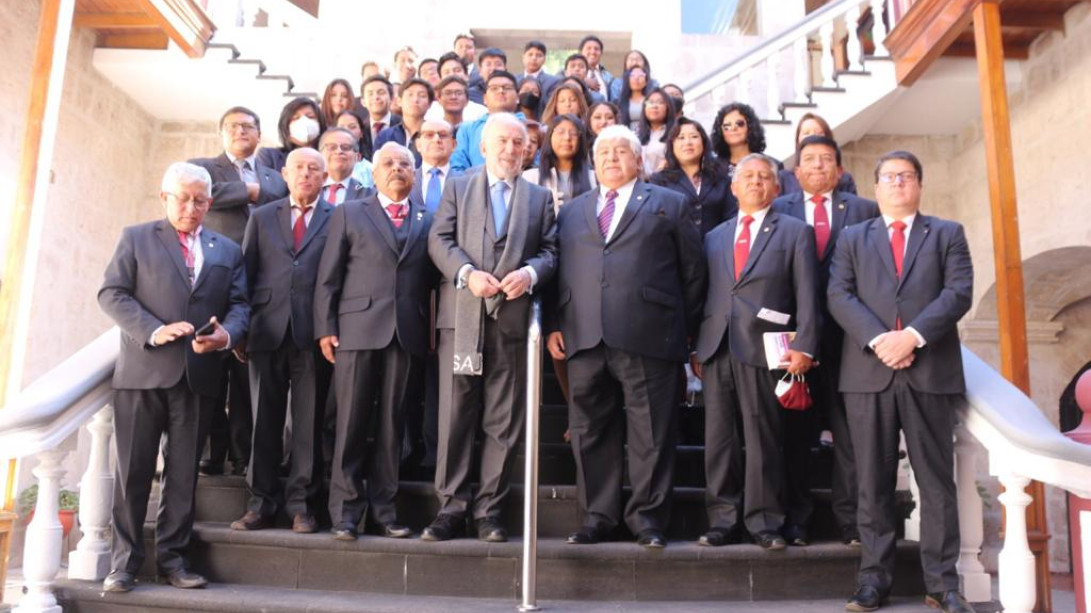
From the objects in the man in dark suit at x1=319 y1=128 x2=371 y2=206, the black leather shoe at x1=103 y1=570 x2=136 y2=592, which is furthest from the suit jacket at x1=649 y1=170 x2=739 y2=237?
the black leather shoe at x1=103 y1=570 x2=136 y2=592

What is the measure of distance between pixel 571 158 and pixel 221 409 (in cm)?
213

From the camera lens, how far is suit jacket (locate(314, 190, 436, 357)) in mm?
3664

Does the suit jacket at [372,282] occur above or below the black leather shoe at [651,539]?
above

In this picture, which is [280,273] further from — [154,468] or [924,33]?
[924,33]

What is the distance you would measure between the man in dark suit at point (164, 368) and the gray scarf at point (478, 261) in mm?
900

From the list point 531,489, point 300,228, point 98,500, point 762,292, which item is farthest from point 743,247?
point 98,500

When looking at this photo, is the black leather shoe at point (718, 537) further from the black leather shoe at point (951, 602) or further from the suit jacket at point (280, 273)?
the suit jacket at point (280, 273)

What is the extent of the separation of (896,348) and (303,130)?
3.41 m

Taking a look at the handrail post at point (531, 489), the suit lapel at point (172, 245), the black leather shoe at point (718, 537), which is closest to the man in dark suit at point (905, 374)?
the black leather shoe at point (718, 537)

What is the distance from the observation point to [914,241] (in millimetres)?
3398

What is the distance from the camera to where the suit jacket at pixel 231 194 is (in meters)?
4.30

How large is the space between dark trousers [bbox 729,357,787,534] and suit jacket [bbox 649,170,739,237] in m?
1.28

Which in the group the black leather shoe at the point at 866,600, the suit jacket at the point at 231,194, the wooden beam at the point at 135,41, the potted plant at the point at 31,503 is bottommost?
the potted plant at the point at 31,503

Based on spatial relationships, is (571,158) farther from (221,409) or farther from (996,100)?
(996,100)
